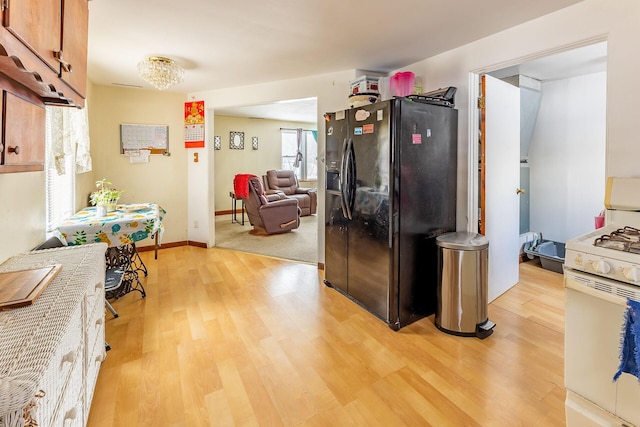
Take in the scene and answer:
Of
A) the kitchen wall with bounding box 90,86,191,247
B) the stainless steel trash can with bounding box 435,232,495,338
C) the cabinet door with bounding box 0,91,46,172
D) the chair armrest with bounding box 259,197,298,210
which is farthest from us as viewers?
the chair armrest with bounding box 259,197,298,210

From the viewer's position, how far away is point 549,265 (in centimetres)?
368

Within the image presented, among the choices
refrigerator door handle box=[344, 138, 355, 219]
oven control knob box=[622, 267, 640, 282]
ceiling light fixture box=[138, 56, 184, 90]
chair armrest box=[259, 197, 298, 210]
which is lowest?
oven control knob box=[622, 267, 640, 282]

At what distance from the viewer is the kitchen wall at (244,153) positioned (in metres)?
7.43

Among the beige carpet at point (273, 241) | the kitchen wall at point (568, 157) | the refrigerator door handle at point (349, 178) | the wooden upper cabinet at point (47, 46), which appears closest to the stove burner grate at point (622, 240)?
the refrigerator door handle at point (349, 178)

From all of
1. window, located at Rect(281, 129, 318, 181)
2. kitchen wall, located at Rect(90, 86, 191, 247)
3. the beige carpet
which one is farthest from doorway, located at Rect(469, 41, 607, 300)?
window, located at Rect(281, 129, 318, 181)

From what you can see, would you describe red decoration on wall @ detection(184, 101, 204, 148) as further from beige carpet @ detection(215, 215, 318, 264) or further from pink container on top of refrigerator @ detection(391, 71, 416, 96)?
pink container on top of refrigerator @ detection(391, 71, 416, 96)

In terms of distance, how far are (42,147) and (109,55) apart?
2.00 metres

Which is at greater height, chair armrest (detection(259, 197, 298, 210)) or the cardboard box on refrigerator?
the cardboard box on refrigerator

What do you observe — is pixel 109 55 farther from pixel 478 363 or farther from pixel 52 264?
pixel 478 363

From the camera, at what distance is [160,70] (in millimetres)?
2990

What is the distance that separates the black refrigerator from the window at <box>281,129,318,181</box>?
18.6ft

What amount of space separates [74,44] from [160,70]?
5.53 feet

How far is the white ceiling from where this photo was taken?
2.06m

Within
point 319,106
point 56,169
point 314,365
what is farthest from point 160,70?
point 314,365
